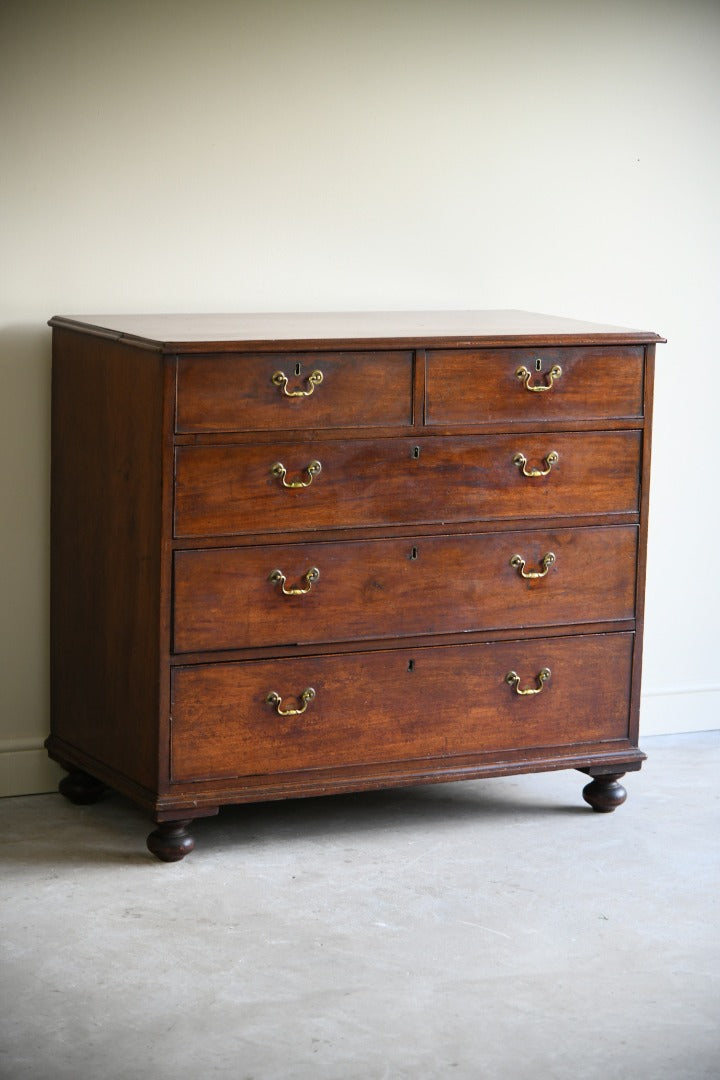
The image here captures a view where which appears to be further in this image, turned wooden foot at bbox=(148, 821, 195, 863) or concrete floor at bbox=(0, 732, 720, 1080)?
turned wooden foot at bbox=(148, 821, 195, 863)

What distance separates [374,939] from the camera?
117 inches

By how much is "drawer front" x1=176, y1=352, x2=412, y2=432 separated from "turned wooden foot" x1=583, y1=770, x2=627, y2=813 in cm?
96

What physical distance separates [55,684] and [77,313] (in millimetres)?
810

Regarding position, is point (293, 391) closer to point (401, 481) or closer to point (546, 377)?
point (401, 481)

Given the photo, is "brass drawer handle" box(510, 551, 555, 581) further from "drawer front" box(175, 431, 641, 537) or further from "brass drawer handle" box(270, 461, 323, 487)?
"brass drawer handle" box(270, 461, 323, 487)

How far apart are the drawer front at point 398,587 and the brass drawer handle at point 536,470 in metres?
0.13

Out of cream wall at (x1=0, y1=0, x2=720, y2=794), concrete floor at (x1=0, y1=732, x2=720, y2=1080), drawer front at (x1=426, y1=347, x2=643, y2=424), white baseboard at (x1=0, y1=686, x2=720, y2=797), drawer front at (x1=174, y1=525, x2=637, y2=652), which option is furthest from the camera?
white baseboard at (x1=0, y1=686, x2=720, y2=797)

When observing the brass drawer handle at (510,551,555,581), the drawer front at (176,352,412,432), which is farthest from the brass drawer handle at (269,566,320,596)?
the brass drawer handle at (510,551,555,581)

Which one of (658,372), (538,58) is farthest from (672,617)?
(538,58)

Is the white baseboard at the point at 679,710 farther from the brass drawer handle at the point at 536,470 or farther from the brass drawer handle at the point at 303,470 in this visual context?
the brass drawer handle at the point at 303,470

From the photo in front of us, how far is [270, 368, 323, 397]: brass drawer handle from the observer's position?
3.17m

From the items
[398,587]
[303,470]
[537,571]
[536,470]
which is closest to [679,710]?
[537,571]

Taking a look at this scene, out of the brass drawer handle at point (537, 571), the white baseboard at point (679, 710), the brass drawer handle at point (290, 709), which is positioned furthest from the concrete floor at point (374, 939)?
the brass drawer handle at point (537, 571)

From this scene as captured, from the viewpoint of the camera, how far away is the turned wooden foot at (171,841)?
328cm
